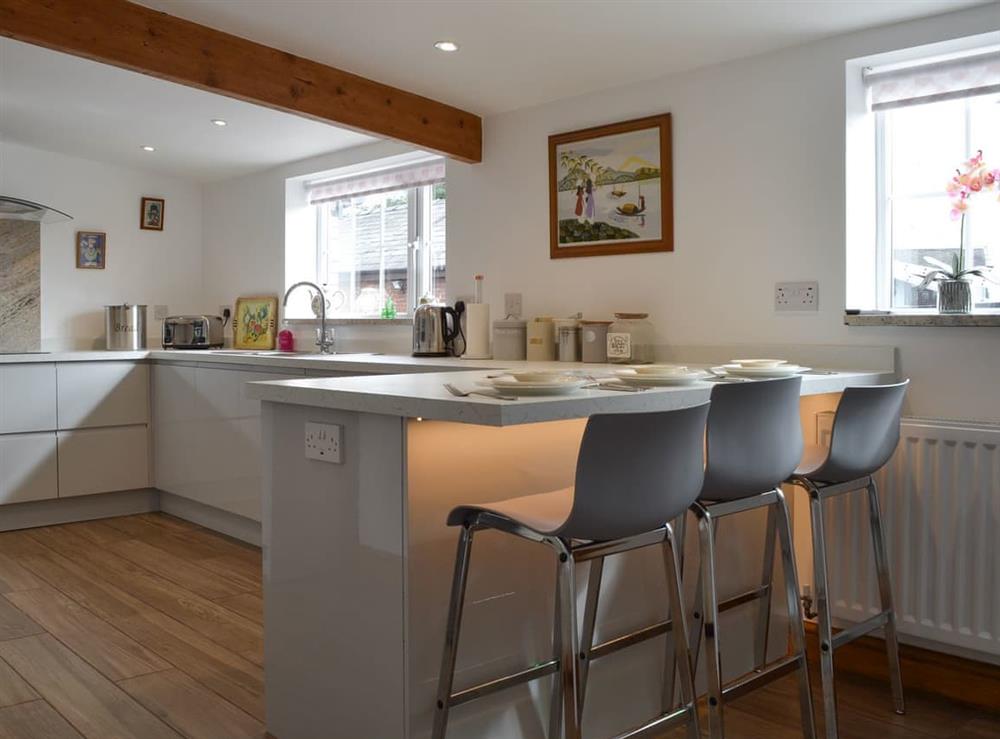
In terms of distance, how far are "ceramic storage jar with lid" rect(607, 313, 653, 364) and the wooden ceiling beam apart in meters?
1.16

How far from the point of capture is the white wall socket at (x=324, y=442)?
1949 millimetres

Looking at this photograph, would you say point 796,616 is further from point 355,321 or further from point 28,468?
point 28,468

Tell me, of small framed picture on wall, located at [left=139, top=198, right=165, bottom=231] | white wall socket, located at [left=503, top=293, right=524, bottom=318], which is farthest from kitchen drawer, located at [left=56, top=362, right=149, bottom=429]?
white wall socket, located at [left=503, top=293, right=524, bottom=318]

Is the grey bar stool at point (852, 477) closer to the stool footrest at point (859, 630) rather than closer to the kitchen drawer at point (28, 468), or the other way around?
the stool footrest at point (859, 630)

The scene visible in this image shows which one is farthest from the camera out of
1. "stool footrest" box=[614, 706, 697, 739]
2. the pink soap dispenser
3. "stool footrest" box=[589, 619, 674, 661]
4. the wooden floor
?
the pink soap dispenser

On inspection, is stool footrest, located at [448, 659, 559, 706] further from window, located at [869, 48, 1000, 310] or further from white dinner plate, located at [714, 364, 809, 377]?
window, located at [869, 48, 1000, 310]

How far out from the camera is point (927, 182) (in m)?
2.87

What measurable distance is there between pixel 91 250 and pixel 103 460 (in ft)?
4.86

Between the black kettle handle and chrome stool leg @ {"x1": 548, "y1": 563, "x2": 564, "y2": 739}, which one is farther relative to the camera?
the black kettle handle

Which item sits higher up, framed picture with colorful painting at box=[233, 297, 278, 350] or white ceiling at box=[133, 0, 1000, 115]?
white ceiling at box=[133, 0, 1000, 115]

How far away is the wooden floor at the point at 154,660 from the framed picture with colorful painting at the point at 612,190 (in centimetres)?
173

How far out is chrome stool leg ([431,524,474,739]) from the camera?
1729 millimetres

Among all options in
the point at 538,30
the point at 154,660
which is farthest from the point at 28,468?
the point at 538,30

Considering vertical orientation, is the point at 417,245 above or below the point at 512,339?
above
